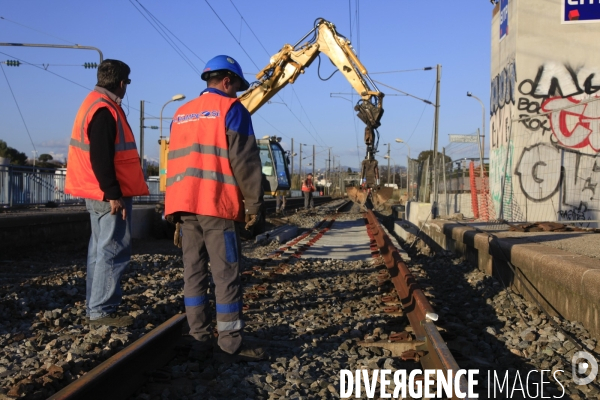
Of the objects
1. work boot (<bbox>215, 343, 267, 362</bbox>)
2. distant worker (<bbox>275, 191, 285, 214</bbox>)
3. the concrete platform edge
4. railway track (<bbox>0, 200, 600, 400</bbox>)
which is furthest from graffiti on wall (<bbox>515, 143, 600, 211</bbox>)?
distant worker (<bbox>275, 191, 285, 214</bbox>)

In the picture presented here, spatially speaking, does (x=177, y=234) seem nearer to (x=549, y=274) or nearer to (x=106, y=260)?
(x=106, y=260)

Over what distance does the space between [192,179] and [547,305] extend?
376 cm

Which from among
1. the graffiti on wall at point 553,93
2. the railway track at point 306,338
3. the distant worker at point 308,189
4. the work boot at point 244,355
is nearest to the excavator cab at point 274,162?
the distant worker at point 308,189

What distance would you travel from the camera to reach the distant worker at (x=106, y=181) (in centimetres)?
474

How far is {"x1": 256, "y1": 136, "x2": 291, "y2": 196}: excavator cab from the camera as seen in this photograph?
25422 millimetres

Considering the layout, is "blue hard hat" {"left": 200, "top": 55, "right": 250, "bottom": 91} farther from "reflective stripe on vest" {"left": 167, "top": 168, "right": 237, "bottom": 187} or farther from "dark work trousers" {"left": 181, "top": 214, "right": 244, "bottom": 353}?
"dark work trousers" {"left": 181, "top": 214, "right": 244, "bottom": 353}

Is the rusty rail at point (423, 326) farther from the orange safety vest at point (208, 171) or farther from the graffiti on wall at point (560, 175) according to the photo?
the graffiti on wall at point (560, 175)

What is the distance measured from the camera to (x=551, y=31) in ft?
48.9

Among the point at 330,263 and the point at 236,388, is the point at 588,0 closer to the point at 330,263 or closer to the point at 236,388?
the point at 330,263

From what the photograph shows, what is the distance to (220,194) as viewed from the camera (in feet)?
13.8

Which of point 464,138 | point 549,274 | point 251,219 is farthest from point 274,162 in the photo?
point 251,219

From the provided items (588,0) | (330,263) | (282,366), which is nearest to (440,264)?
(330,263)

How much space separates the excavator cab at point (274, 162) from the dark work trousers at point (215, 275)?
67.3 ft

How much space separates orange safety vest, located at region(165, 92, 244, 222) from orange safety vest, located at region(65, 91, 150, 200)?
2.63 feet
